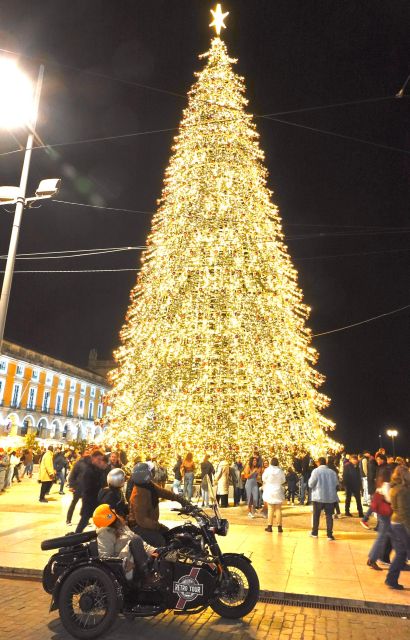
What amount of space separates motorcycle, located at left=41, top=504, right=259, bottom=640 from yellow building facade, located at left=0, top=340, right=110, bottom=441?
48.4 m

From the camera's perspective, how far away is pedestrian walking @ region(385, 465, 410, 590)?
6059 millimetres

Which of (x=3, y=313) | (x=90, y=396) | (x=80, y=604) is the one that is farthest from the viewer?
(x=90, y=396)

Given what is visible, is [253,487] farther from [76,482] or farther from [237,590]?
[237,590]

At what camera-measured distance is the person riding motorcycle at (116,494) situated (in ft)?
19.6

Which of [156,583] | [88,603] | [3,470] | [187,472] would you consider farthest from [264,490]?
[3,470]

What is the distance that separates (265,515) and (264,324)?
599cm

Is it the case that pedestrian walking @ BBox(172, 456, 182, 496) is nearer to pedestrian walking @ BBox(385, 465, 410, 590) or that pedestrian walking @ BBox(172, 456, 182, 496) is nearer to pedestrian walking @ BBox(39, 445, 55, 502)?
pedestrian walking @ BBox(39, 445, 55, 502)

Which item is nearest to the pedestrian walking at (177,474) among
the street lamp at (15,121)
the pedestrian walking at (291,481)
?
the pedestrian walking at (291,481)

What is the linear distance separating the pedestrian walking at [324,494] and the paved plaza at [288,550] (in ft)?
0.93

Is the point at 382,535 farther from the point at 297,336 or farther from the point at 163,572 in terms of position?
the point at 297,336

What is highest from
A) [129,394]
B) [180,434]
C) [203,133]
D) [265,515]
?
[203,133]

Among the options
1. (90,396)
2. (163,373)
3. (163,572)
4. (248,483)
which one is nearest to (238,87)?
(163,373)

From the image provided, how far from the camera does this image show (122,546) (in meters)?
4.68

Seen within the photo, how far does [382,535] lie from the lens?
22.3 feet
